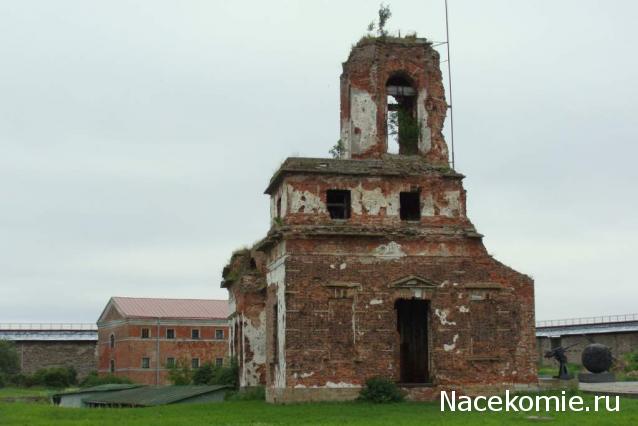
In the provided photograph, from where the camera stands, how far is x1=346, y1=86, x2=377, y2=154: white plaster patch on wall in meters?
26.9

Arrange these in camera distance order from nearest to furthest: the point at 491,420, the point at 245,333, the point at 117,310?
the point at 491,420 < the point at 245,333 < the point at 117,310

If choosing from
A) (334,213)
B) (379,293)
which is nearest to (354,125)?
(334,213)

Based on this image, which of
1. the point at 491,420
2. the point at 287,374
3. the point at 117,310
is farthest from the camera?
the point at 117,310

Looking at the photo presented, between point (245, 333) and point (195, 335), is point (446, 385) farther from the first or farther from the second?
point (195, 335)

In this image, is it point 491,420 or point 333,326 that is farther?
point 333,326

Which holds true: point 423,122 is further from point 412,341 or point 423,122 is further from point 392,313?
point 412,341

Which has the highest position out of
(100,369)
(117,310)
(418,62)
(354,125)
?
(418,62)

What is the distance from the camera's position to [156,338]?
64875 mm

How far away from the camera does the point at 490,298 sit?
2636cm

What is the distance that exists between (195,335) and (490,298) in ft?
139

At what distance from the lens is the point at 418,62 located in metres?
27.7

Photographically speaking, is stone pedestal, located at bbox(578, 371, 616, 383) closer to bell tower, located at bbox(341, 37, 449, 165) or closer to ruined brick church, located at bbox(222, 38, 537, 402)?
ruined brick church, located at bbox(222, 38, 537, 402)

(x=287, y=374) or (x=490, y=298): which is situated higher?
(x=490, y=298)

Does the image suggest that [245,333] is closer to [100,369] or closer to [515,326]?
[515,326]
